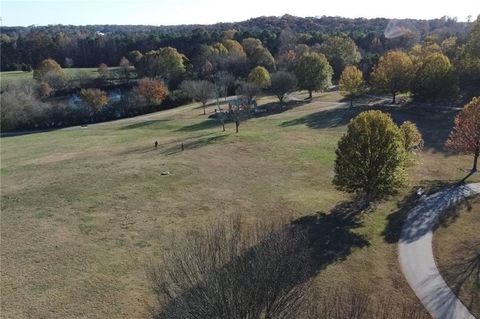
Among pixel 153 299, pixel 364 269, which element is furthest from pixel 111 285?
pixel 364 269

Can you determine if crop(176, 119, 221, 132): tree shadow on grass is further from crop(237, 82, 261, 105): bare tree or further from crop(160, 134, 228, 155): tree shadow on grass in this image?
crop(160, 134, 228, 155): tree shadow on grass

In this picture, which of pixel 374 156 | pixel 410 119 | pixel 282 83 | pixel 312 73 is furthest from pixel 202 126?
pixel 374 156

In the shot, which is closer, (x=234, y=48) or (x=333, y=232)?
(x=333, y=232)

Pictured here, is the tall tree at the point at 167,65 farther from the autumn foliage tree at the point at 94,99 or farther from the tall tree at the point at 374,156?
the tall tree at the point at 374,156

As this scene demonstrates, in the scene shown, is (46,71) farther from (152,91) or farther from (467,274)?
(467,274)

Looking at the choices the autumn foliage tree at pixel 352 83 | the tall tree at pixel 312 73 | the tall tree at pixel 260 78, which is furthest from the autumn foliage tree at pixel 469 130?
the tall tree at pixel 260 78
